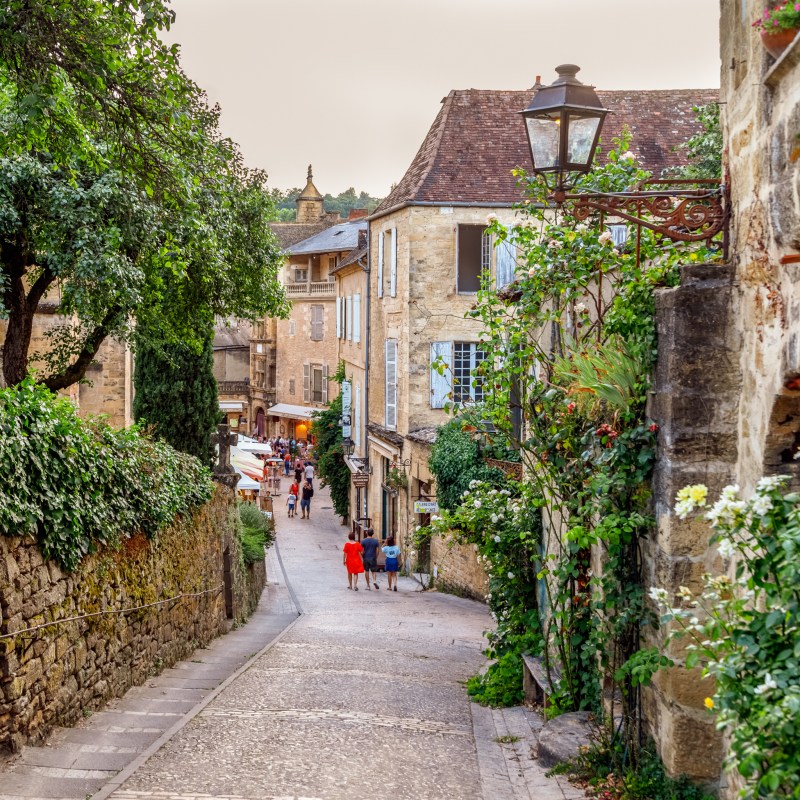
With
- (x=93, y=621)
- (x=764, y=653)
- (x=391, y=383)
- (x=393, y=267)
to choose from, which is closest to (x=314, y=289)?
(x=391, y=383)

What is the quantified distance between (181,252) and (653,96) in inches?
629

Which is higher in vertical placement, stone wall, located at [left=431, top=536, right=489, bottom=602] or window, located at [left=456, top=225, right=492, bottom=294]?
window, located at [left=456, top=225, right=492, bottom=294]

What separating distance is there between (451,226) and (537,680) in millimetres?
16266

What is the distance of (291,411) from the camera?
56188mm

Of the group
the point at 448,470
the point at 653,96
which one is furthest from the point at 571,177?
the point at 653,96

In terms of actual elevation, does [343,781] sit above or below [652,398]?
below

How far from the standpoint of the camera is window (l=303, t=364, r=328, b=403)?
52.9 m

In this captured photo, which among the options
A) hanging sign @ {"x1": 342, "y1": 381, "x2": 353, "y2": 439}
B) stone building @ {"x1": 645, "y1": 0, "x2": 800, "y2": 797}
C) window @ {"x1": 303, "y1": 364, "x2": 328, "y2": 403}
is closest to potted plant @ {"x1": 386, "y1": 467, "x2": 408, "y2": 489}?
hanging sign @ {"x1": 342, "y1": 381, "x2": 353, "y2": 439}

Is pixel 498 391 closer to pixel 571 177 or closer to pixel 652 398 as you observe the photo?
pixel 571 177

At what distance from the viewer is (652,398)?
5.97m

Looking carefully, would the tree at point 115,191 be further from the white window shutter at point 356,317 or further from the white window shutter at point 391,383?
the white window shutter at point 356,317

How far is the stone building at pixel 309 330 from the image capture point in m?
52.1

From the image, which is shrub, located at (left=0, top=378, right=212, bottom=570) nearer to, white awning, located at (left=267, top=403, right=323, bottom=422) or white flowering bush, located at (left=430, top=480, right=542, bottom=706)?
white flowering bush, located at (left=430, top=480, right=542, bottom=706)

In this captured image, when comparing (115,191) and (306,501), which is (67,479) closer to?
(115,191)
